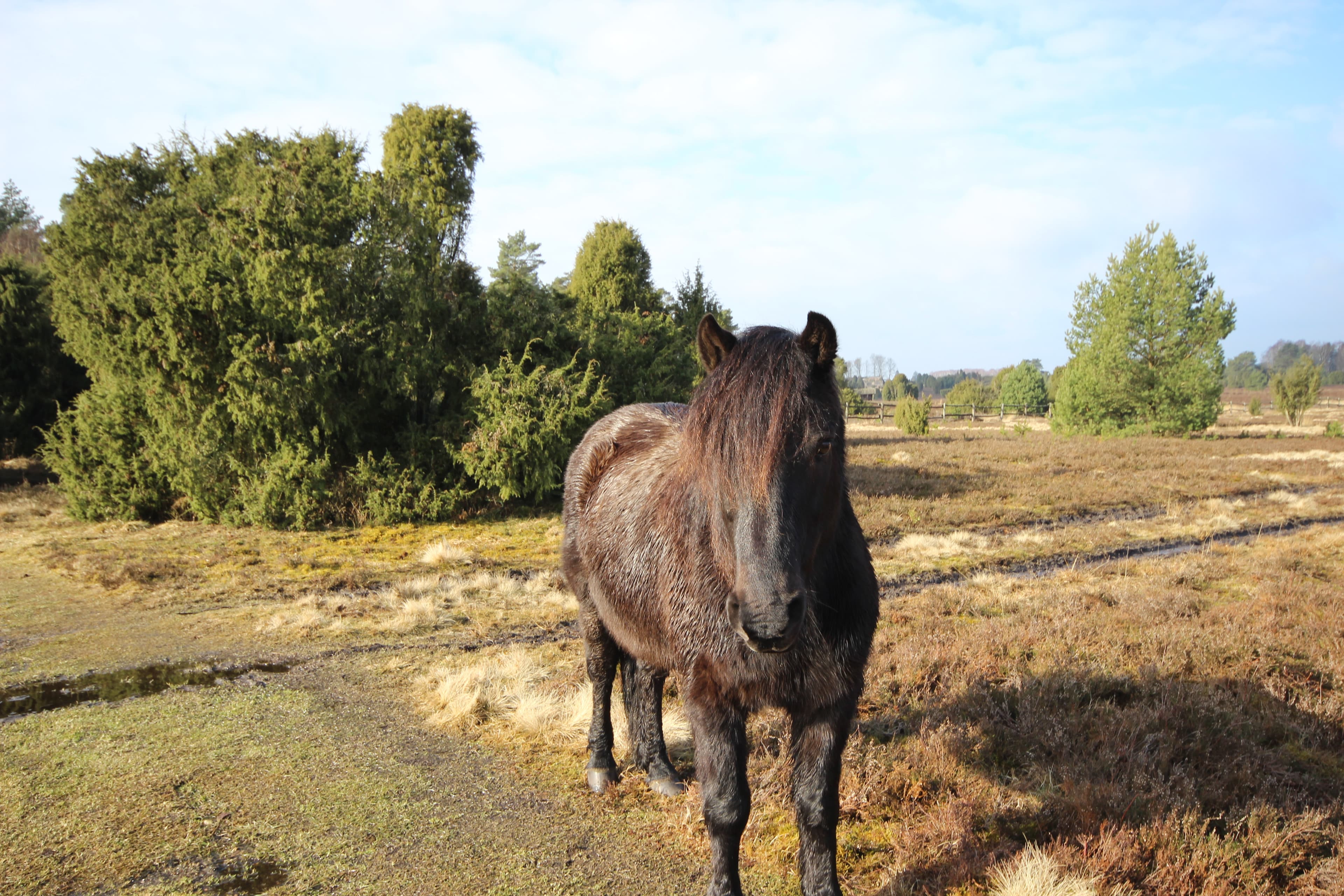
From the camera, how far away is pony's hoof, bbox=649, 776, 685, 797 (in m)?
3.85

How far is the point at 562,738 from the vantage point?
15.2 feet

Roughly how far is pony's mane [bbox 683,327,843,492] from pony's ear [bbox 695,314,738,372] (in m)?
0.05

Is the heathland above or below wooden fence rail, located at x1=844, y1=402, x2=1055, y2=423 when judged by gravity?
below

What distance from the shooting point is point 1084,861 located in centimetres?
302

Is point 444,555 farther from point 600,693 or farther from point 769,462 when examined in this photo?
point 769,462

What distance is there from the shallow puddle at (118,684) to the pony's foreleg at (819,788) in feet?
17.2

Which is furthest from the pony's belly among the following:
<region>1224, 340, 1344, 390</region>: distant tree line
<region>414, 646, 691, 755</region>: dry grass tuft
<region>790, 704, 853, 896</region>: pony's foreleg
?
<region>1224, 340, 1344, 390</region>: distant tree line

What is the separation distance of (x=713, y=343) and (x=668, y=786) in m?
2.67

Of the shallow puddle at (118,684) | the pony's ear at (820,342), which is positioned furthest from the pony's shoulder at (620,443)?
the shallow puddle at (118,684)

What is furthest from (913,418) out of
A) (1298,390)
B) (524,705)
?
(524,705)

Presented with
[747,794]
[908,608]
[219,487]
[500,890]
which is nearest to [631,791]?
[500,890]

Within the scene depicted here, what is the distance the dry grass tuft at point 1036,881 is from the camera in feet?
9.18

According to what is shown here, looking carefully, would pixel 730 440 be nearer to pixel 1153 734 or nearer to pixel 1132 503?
pixel 1153 734

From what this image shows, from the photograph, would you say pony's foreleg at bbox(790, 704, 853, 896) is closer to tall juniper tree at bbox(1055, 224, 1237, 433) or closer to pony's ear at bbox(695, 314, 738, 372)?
pony's ear at bbox(695, 314, 738, 372)
